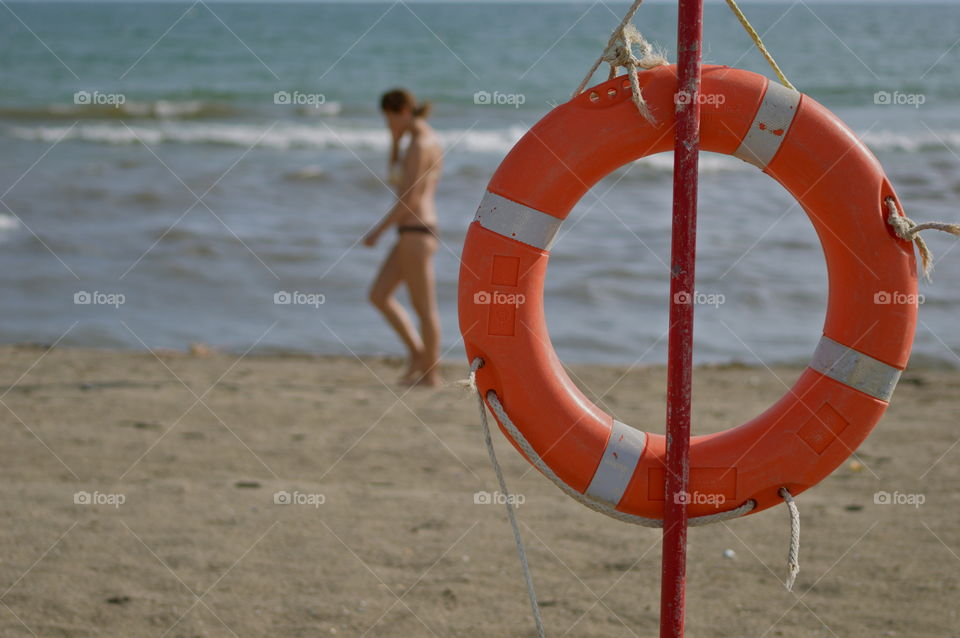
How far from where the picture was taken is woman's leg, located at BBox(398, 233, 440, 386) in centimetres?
585

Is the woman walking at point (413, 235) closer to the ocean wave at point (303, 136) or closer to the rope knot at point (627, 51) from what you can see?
the rope knot at point (627, 51)

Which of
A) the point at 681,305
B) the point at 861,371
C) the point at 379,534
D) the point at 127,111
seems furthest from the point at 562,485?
the point at 127,111

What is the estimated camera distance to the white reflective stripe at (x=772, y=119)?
238cm

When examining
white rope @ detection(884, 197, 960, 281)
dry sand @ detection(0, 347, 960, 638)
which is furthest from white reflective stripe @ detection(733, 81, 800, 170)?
dry sand @ detection(0, 347, 960, 638)

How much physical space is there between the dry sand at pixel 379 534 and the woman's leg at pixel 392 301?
0.60m

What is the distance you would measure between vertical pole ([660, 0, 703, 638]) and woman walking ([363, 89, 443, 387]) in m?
3.40

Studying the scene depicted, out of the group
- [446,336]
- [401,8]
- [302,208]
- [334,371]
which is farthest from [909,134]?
[401,8]

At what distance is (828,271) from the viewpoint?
2.44 metres

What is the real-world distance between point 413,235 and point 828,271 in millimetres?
Answer: 3655

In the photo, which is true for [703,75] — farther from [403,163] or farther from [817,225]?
[403,163]

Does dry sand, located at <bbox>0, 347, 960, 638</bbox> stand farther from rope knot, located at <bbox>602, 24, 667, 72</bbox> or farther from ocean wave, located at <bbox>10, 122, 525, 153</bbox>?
ocean wave, located at <bbox>10, 122, 525, 153</bbox>

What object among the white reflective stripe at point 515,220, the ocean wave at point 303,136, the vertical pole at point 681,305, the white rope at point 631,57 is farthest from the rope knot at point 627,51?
the ocean wave at point 303,136

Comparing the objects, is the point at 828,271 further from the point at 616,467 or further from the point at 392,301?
the point at 392,301

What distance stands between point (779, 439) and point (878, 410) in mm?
251
